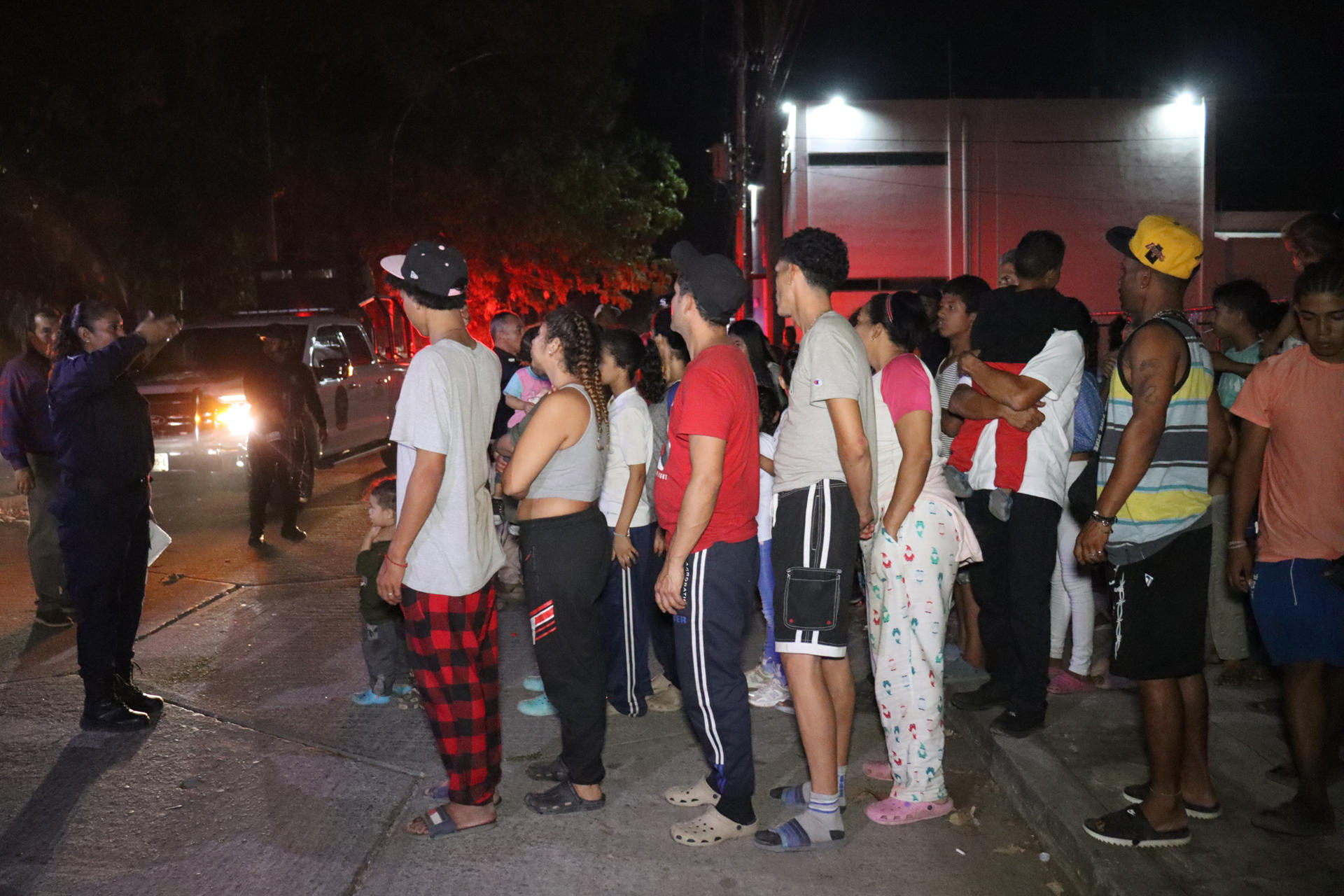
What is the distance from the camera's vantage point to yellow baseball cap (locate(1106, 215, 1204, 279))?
383cm

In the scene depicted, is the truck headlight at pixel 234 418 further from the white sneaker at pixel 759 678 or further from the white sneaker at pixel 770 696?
the white sneaker at pixel 770 696

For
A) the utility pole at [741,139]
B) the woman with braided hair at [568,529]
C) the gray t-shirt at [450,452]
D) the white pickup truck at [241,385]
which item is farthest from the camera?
the utility pole at [741,139]

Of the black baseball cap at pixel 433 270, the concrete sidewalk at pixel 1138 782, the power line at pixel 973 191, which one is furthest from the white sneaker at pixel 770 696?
the power line at pixel 973 191

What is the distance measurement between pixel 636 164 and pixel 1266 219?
17.0 metres

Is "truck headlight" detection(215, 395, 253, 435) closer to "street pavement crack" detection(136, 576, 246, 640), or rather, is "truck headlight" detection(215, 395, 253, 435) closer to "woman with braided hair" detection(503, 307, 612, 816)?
"street pavement crack" detection(136, 576, 246, 640)

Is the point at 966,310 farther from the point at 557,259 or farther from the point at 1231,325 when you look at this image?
the point at 557,259

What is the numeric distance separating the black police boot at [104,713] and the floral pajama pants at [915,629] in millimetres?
3471

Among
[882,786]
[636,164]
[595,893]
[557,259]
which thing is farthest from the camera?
[636,164]

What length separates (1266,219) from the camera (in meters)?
27.3

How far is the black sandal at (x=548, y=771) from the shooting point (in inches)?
179

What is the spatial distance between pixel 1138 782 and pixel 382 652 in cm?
349

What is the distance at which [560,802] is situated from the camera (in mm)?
4316

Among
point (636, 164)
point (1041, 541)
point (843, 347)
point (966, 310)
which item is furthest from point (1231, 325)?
point (636, 164)

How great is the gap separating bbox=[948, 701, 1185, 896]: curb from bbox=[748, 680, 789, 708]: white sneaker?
2.91ft
